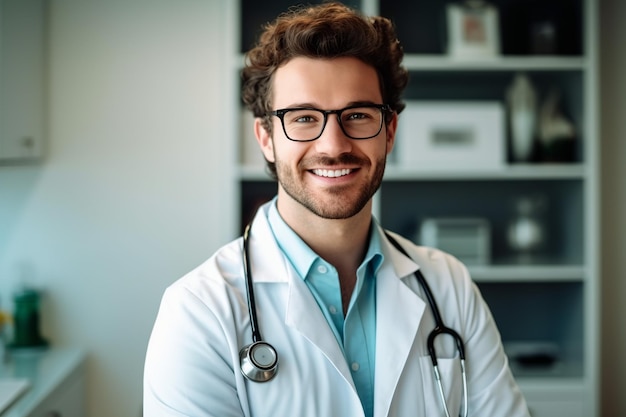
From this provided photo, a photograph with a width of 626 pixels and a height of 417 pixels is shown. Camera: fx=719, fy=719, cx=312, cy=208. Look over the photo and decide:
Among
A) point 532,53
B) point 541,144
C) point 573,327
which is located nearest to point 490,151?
point 541,144

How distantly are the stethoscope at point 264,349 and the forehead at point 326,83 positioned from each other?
0.32 m

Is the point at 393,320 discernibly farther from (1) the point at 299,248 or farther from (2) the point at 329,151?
(2) the point at 329,151

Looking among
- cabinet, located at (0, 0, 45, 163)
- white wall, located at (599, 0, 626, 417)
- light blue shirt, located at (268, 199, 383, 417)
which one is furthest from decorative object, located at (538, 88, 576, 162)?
cabinet, located at (0, 0, 45, 163)

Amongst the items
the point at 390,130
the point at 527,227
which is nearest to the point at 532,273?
the point at 527,227

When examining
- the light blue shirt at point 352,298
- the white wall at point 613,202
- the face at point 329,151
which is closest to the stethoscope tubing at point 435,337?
the light blue shirt at point 352,298

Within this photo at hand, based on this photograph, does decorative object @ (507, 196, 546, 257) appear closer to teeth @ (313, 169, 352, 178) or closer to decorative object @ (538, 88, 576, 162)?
decorative object @ (538, 88, 576, 162)

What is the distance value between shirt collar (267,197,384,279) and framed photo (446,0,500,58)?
4.21ft

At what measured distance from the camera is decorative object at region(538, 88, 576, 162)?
268cm

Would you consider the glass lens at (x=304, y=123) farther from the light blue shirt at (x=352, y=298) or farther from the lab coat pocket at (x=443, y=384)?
the lab coat pocket at (x=443, y=384)

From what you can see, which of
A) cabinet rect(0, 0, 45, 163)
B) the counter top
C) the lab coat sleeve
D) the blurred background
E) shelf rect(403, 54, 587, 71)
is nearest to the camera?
the lab coat sleeve

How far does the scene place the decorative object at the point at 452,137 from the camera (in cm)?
262

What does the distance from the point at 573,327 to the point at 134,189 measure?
1.78 metres

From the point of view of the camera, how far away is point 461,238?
2.69 metres

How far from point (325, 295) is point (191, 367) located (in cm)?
32
